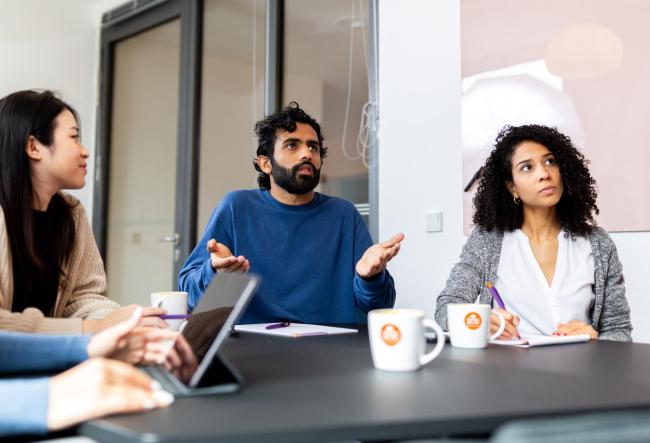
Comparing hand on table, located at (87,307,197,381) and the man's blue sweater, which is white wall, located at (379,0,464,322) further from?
hand on table, located at (87,307,197,381)

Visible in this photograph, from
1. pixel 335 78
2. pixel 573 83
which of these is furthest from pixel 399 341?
pixel 335 78

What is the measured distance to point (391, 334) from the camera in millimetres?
829

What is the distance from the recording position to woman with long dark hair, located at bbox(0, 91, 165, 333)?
1.31 metres

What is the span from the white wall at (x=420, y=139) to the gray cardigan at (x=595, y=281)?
0.60m

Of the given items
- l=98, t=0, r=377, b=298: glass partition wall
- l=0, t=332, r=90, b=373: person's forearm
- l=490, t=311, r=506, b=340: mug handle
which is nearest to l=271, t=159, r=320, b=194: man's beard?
l=98, t=0, r=377, b=298: glass partition wall

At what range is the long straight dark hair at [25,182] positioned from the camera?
4.32ft

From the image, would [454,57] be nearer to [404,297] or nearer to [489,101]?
[489,101]

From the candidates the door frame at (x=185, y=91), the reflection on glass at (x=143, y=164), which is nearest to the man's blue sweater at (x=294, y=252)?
the door frame at (x=185, y=91)

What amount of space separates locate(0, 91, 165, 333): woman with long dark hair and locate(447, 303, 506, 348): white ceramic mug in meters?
0.70

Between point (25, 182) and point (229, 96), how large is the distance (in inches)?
93.8

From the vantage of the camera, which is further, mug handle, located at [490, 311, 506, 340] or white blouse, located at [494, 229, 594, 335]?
→ white blouse, located at [494, 229, 594, 335]

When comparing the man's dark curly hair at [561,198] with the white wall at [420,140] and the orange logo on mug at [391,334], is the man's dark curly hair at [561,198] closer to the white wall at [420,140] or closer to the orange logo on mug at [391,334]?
the white wall at [420,140]

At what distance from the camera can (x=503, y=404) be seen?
637mm

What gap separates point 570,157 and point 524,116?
410mm
